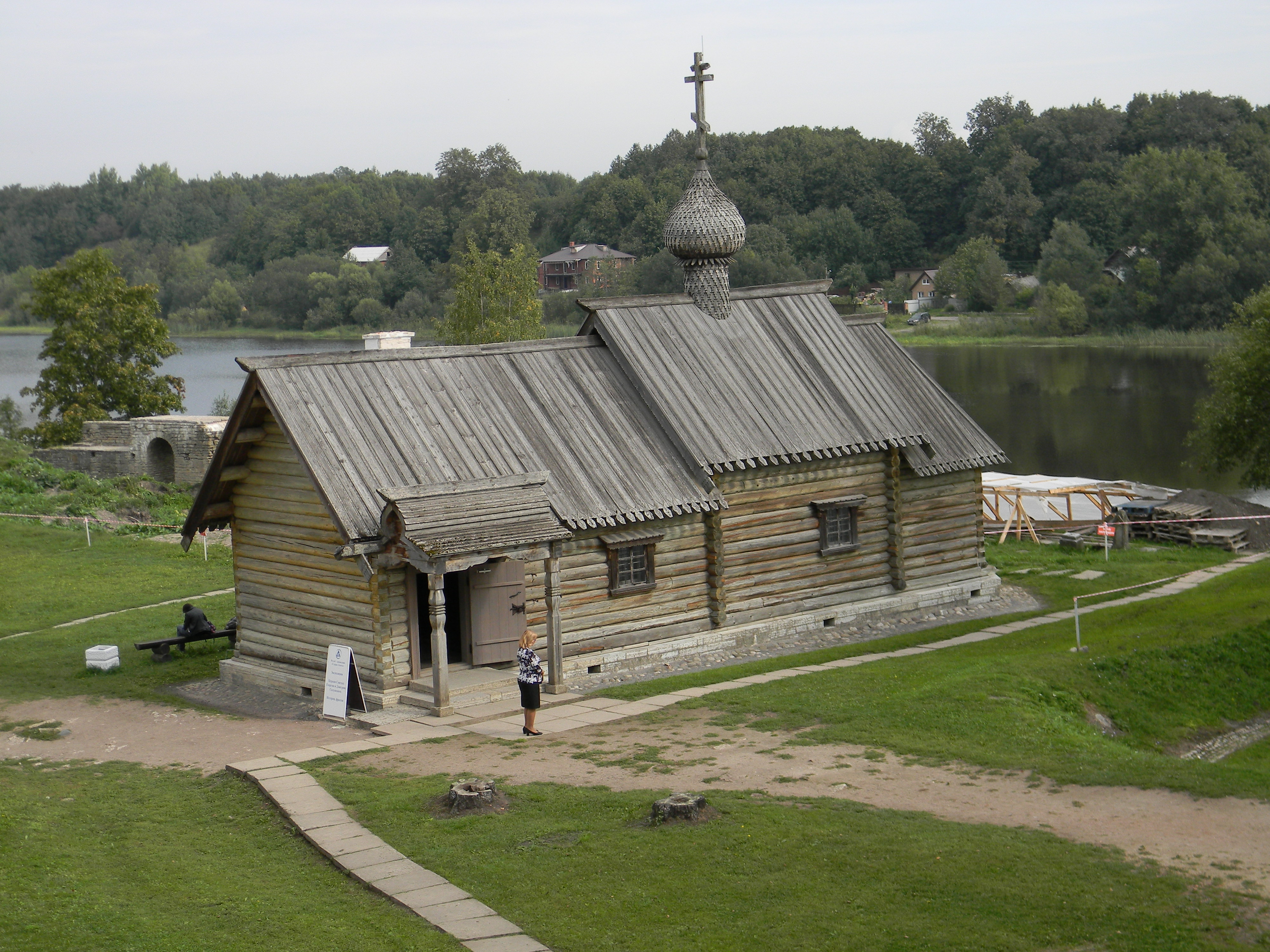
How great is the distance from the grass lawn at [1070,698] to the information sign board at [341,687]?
A: 15.8 ft

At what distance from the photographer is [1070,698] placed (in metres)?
19.6

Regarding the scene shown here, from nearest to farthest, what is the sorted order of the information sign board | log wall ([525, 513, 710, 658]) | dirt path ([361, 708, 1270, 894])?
dirt path ([361, 708, 1270, 894])
the information sign board
log wall ([525, 513, 710, 658])

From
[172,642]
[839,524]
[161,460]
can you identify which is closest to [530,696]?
[172,642]

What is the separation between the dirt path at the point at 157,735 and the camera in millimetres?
18016

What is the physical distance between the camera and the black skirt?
1773 centimetres

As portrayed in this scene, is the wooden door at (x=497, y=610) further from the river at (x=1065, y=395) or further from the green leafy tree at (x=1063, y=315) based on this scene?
the green leafy tree at (x=1063, y=315)

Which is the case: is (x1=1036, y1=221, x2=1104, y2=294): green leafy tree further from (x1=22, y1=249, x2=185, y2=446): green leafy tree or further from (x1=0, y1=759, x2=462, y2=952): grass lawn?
(x1=0, y1=759, x2=462, y2=952): grass lawn

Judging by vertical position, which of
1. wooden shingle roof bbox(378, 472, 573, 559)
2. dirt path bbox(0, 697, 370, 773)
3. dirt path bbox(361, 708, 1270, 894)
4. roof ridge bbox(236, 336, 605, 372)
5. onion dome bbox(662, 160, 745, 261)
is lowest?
dirt path bbox(0, 697, 370, 773)

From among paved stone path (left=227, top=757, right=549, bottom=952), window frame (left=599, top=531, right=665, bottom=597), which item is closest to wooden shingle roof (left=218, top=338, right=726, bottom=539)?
window frame (left=599, top=531, right=665, bottom=597)

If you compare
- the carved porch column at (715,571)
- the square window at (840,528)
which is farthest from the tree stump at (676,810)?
the square window at (840,528)

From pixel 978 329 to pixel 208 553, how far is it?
79083mm

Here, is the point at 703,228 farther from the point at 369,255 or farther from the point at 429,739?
the point at 369,255

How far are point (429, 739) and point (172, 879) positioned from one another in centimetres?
558

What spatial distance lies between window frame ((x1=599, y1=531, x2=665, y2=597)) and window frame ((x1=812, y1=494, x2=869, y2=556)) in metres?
3.52
